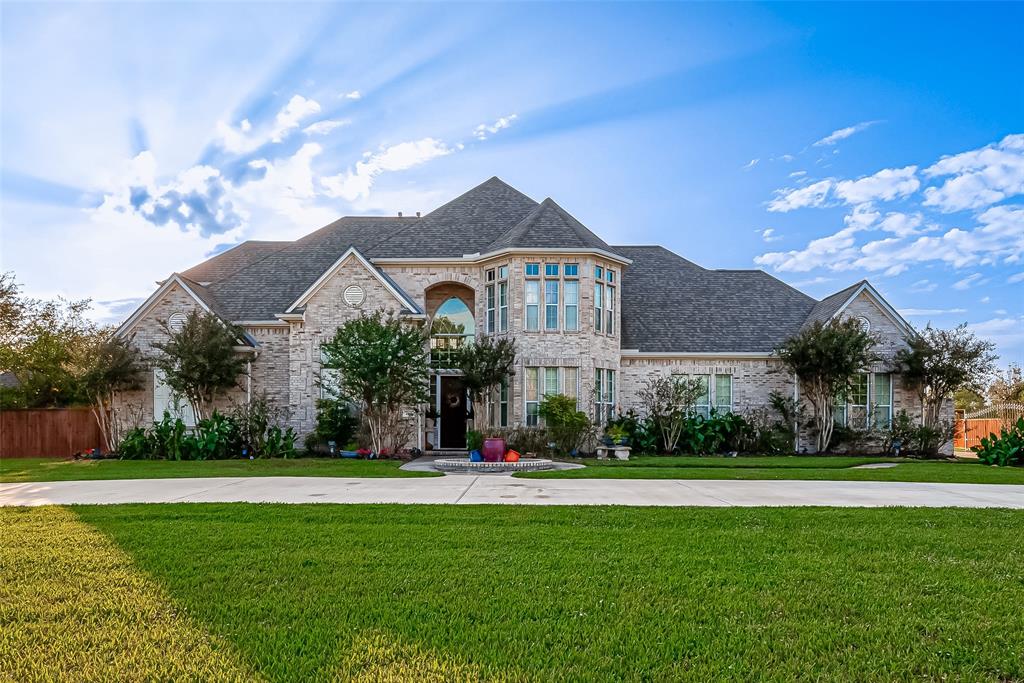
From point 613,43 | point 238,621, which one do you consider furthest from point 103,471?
point 613,43

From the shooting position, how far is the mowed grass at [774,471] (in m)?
15.1

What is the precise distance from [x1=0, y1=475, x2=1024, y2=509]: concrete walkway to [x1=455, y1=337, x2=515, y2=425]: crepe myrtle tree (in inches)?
223

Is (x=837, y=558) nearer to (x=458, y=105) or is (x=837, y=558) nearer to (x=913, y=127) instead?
(x=458, y=105)

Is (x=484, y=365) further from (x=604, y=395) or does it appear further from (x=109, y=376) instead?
(x=109, y=376)

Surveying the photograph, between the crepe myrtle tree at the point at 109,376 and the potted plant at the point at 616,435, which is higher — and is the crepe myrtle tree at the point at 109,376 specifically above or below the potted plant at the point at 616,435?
above

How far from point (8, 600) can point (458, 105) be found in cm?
1322

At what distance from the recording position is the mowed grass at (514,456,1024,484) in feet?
49.7

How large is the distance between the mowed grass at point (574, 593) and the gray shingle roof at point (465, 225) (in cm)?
1589

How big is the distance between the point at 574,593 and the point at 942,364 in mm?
24036

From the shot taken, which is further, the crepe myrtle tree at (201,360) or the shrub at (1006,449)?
the crepe myrtle tree at (201,360)

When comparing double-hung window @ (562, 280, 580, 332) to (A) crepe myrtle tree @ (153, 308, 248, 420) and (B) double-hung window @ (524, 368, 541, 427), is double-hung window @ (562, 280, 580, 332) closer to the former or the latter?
(B) double-hung window @ (524, 368, 541, 427)

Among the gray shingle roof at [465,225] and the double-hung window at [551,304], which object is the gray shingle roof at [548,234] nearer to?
the gray shingle roof at [465,225]

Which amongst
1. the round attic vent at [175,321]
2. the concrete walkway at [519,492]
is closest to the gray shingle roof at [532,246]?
the round attic vent at [175,321]

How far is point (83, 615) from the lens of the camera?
4.79 metres
